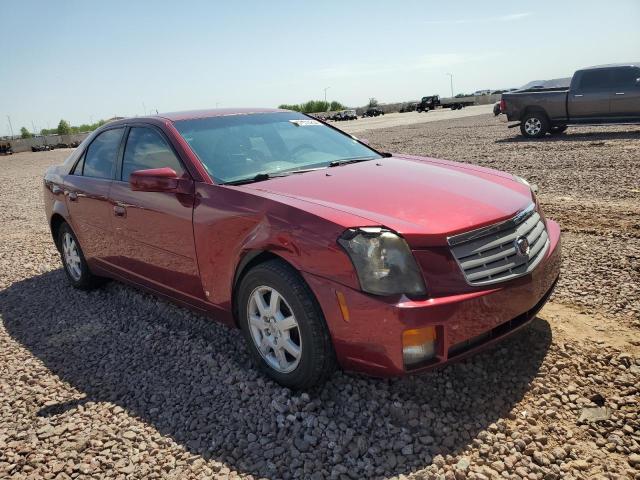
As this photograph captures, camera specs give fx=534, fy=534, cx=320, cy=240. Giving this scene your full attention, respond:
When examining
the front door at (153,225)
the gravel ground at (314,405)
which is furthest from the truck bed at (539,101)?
the front door at (153,225)

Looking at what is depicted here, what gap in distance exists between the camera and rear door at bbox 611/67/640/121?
13.4m

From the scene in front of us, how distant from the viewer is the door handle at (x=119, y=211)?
13.6 ft

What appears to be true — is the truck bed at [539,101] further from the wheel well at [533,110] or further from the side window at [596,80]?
the side window at [596,80]

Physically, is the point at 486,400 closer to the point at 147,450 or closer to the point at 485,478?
the point at 485,478

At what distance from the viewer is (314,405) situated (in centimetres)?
290

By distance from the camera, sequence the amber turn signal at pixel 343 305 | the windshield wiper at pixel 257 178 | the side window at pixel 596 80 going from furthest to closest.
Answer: the side window at pixel 596 80
the windshield wiper at pixel 257 178
the amber turn signal at pixel 343 305

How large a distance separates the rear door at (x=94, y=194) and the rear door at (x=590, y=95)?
1308 cm

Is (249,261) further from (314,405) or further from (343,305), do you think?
(314,405)

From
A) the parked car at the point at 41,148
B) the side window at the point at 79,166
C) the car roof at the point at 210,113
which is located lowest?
the side window at the point at 79,166

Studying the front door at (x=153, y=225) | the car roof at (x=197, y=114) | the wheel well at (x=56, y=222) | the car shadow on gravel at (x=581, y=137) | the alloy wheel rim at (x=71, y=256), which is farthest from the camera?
the car shadow on gravel at (x=581, y=137)

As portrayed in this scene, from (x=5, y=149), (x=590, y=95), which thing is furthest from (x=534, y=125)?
(x=5, y=149)

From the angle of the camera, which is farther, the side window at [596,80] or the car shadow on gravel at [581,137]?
the side window at [596,80]

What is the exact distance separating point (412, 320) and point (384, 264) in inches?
11.6

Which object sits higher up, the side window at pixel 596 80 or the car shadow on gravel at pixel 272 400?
the side window at pixel 596 80
